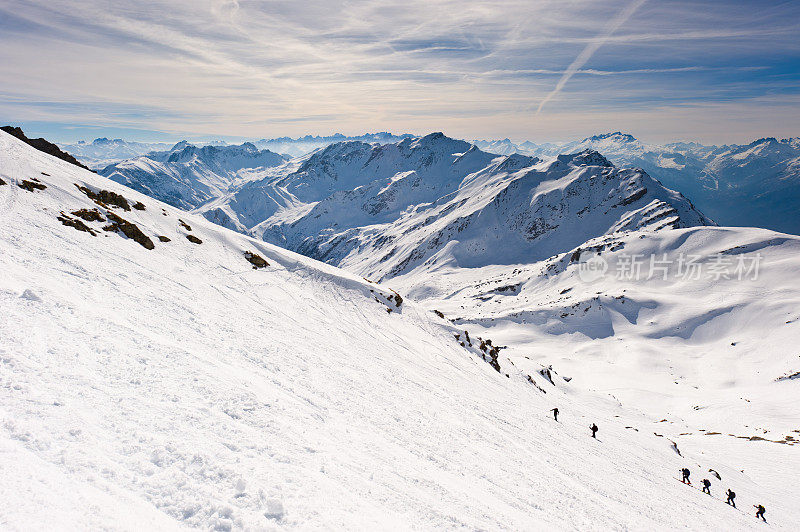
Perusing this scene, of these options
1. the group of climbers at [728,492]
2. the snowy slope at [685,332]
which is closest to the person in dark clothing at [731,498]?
the group of climbers at [728,492]

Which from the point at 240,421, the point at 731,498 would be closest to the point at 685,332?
the point at 731,498

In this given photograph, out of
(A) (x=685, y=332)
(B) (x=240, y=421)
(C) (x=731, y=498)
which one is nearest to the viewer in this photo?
(B) (x=240, y=421)

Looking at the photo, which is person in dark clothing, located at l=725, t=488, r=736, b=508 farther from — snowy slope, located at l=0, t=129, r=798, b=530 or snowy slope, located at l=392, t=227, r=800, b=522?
snowy slope, located at l=392, t=227, r=800, b=522

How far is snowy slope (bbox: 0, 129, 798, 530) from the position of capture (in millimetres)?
7660

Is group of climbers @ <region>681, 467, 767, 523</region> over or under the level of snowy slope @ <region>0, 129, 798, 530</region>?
under

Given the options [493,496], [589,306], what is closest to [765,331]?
[589,306]

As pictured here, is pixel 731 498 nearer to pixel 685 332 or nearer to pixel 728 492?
pixel 728 492

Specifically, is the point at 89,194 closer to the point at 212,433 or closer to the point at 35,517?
the point at 212,433

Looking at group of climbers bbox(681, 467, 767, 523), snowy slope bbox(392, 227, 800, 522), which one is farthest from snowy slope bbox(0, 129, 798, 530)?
snowy slope bbox(392, 227, 800, 522)

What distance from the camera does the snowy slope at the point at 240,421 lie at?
7.66 m

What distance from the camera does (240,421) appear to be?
11000 millimetres

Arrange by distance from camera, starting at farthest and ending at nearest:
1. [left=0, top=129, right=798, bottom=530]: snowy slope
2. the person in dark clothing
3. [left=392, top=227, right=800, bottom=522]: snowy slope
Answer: [left=392, top=227, right=800, bottom=522]: snowy slope
the person in dark clothing
[left=0, top=129, right=798, bottom=530]: snowy slope

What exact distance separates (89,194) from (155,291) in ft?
61.3

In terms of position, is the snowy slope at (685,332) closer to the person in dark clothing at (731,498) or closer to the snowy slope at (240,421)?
the person in dark clothing at (731,498)
